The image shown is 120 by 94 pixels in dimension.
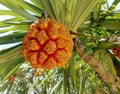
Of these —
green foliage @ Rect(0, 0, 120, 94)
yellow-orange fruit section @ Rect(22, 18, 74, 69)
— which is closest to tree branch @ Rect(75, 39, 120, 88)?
green foliage @ Rect(0, 0, 120, 94)

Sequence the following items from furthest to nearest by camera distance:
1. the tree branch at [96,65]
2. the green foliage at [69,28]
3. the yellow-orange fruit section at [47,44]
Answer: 1. the tree branch at [96,65]
2. the green foliage at [69,28]
3. the yellow-orange fruit section at [47,44]

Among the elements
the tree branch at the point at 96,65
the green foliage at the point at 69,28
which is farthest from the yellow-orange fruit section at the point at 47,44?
Answer: the tree branch at the point at 96,65

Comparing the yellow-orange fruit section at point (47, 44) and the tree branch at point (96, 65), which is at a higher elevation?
the yellow-orange fruit section at point (47, 44)

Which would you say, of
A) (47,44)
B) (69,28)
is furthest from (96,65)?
(47,44)

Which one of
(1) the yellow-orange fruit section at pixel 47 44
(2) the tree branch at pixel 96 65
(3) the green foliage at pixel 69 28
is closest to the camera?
(1) the yellow-orange fruit section at pixel 47 44

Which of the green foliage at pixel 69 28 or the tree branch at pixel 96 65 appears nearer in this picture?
the green foliage at pixel 69 28

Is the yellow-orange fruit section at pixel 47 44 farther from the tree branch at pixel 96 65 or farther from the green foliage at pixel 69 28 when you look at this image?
the tree branch at pixel 96 65
